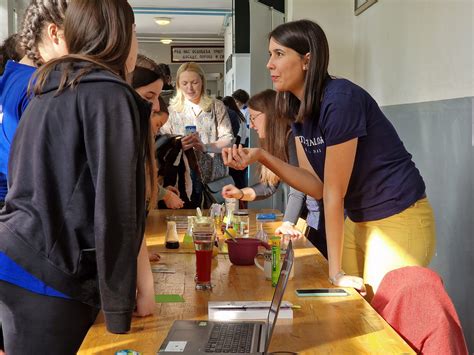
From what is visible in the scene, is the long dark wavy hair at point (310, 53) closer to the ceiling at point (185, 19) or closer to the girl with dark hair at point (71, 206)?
the girl with dark hair at point (71, 206)

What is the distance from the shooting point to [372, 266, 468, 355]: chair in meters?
1.86

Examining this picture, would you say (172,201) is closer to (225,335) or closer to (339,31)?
(339,31)

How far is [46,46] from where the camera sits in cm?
210

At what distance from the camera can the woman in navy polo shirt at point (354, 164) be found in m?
2.43

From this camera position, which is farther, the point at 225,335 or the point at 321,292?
the point at 321,292

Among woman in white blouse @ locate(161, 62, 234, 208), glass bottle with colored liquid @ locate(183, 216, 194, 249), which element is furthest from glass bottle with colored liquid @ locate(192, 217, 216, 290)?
woman in white blouse @ locate(161, 62, 234, 208)

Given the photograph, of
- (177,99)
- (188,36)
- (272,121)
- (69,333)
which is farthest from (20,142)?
(188,36)

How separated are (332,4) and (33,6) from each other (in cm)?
388

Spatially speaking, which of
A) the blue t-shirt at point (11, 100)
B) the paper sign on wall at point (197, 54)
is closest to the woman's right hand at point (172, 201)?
the blue t-shirt at point (11, 100)

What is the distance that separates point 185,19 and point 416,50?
10.7 m

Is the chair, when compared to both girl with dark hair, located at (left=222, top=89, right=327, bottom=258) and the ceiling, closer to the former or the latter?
girl with dark hair, located at (left=222, top=89, right=327, bottom=258)

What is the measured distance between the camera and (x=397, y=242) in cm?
251

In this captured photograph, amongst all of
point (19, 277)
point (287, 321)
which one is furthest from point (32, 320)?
point (287, 321)

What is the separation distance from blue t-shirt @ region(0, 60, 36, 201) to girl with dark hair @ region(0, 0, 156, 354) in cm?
29
